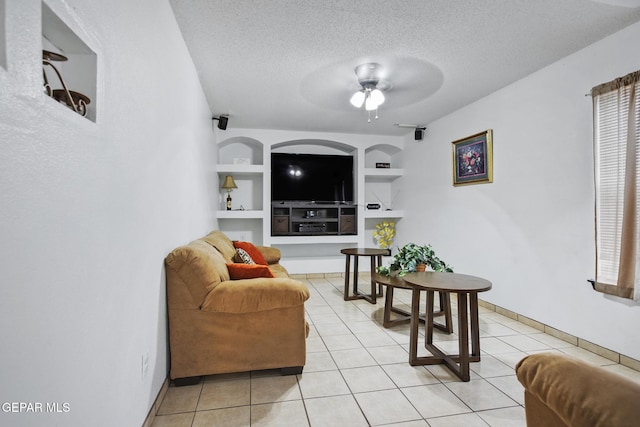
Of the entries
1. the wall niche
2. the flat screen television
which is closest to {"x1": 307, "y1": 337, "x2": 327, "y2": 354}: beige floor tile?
the wall niche

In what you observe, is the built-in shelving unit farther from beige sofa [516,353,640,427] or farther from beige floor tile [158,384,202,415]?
beige sofa [516,353,640,427]

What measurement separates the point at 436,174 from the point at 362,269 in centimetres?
213

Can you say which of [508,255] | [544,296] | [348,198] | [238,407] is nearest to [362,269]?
[348,198]

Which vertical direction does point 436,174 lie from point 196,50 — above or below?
below

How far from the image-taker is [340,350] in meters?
2.63

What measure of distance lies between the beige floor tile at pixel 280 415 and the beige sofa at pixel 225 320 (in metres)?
0.31

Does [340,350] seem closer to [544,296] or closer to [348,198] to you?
[544,296]

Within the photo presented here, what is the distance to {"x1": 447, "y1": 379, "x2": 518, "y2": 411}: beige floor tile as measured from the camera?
187cm

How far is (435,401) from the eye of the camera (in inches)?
75.1

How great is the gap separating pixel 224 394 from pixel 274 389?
1.03ft

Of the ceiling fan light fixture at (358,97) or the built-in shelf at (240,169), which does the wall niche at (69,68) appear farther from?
the built-in shelf at (240,169)

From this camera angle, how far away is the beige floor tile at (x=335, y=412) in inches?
67.6

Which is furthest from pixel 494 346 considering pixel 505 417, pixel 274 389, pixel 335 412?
pixel 274 389

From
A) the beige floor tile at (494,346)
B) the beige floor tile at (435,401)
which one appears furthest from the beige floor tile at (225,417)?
the beige floor tile at (494,346)
